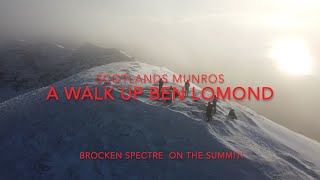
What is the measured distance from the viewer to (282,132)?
122 feet

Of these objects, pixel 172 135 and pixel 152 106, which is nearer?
pixel 172 135

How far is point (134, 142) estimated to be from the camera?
25688mm

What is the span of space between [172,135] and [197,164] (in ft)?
12.5

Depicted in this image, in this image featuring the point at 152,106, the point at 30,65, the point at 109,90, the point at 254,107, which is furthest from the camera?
the point at 254,107

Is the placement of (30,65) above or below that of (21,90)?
above

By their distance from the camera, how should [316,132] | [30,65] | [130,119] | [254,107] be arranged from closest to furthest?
1. [130,119]
2. [30,65]
3. [316,132]
4. [254,107]

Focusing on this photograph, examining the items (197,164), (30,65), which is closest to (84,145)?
(197,164)

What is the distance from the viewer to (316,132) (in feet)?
517

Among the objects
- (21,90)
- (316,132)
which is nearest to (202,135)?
(21,90)

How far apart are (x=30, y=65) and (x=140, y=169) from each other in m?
118

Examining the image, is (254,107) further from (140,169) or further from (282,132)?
(140,169)

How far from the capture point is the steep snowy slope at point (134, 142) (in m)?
23.5

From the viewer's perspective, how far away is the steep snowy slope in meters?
23.5

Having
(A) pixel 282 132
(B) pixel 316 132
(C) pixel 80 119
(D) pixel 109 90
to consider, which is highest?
(D) pixel 109 90
